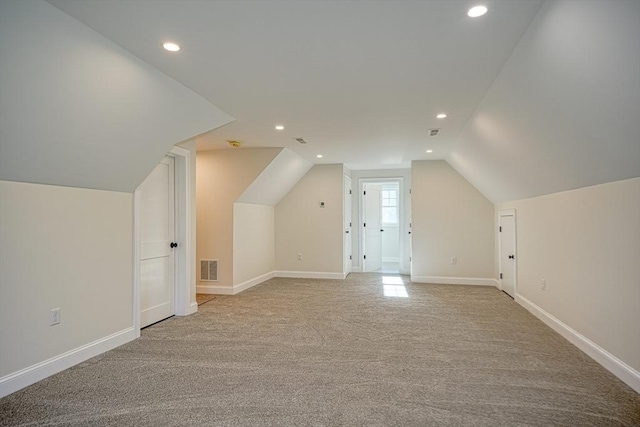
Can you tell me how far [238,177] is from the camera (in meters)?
5.41

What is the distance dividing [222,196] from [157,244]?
5.38 ft

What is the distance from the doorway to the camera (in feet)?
25.1

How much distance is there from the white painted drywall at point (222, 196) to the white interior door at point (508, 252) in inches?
142

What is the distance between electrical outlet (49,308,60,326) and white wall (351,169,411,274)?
564cm

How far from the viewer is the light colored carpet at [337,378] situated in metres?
2.05

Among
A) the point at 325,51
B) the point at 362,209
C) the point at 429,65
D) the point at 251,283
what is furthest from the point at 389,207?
the point at 325,51

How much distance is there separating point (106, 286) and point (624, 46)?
3.89 metres

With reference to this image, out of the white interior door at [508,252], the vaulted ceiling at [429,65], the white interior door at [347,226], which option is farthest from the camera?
the white interior door at [347,226]

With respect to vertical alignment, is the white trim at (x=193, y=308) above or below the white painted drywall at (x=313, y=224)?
below

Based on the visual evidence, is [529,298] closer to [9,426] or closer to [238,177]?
[238,177]

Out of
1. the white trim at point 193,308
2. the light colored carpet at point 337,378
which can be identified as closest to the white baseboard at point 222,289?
the white trim at point 193,308

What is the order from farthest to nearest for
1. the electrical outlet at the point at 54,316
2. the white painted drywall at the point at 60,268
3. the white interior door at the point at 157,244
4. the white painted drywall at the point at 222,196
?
the white painted drywall at the point at 222,196
the white interior door at the point at 157,244
the electrical outlet at the point at 54,316
the white painted drywall at the point at 60,268

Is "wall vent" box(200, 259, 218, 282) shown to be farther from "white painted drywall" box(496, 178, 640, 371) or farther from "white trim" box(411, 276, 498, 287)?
"white painted drywall" box(496, 178, 640, 371)

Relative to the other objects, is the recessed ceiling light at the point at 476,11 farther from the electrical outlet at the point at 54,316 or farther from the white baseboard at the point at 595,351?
the electrical outlet at the point at 54,316
